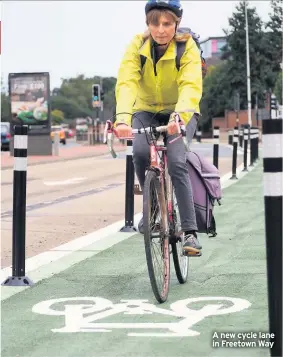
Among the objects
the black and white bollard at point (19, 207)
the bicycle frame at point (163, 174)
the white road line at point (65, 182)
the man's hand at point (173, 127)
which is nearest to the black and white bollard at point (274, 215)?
the man's hand at point (173, 127)

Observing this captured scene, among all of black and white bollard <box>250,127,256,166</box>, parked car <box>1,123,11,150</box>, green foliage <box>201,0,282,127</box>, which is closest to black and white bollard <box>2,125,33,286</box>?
black and white bollard <box>250,127,256,166</box>

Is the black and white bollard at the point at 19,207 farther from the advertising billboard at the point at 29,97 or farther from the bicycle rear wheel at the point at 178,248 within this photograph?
the advertising billboard at the point at 29,97

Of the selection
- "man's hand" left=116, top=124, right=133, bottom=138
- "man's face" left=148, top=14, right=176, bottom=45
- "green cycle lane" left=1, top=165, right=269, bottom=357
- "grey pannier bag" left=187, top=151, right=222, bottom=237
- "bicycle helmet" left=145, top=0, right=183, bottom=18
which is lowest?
"green cycle lane" left=1, top=165, right=269, bottom=357

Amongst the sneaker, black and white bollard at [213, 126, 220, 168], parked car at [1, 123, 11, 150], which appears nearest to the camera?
the sneaker

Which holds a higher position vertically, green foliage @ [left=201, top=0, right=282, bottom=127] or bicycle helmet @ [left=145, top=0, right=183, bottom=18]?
green foliage @ [left=201, top=0, right=282, bottom=127]

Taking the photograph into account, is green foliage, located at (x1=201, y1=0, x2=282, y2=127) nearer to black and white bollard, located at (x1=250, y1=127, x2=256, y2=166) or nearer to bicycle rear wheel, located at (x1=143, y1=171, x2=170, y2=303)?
black and white bollard, located at (x1=250, y1=127, x2=256, y2=166)

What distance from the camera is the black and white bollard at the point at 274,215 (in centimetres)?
371

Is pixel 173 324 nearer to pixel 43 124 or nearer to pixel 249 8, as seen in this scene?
pixel 43 124

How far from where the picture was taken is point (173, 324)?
4688 mm

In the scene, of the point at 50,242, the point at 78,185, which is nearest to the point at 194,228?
the point at 50,242

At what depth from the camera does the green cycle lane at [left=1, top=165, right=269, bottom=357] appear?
13.9ft

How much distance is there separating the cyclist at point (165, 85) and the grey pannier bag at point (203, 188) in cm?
20

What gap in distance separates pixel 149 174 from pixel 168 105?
25.0 inches

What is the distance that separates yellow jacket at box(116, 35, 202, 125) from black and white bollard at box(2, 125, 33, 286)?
80cm
